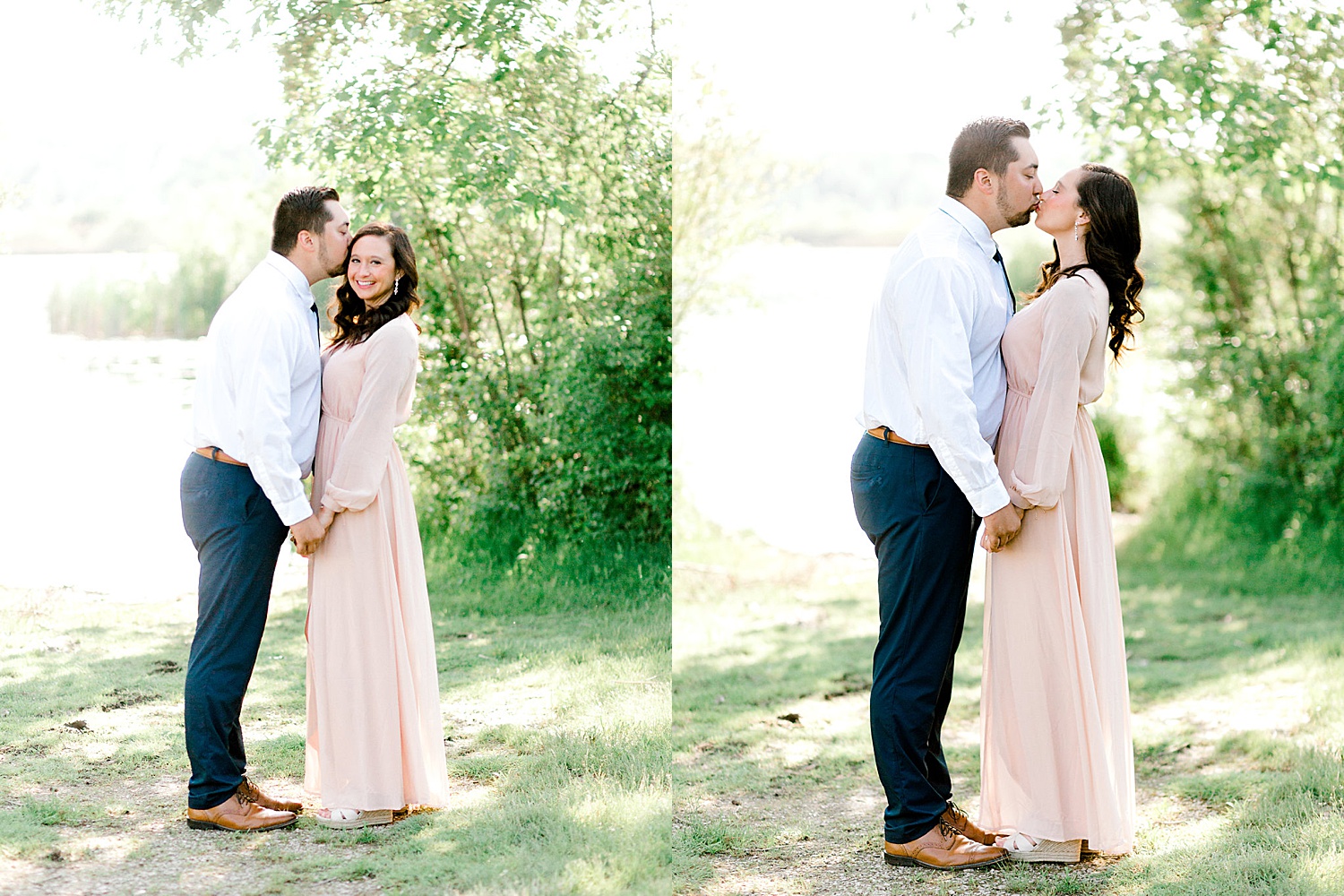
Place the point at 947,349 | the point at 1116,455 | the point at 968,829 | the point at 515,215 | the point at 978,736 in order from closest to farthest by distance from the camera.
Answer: the point at 947,349
the point at 968,829
the point at 515,215
the point at 978,736
the point at 1116,455

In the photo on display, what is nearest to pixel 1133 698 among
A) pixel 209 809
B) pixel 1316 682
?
pixel 1316 682

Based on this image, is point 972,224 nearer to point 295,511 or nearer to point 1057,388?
point 1057,388

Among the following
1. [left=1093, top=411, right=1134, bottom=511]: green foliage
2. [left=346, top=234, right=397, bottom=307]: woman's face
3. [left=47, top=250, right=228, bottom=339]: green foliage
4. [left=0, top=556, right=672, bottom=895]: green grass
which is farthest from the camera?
[left=1093, top=411, right=1134, bottom=511]: green foliage

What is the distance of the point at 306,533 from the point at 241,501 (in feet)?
0.66

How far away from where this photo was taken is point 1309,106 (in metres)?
6.74

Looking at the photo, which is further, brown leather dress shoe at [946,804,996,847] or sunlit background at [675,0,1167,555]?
sunlit background at [675,0,1167,555]

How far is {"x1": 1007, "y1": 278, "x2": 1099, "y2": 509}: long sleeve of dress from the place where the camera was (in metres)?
3.34

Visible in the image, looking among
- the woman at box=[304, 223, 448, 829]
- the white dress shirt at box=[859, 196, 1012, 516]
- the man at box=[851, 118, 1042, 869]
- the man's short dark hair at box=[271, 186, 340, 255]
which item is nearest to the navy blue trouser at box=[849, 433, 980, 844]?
the man at box=[851, 118, 1042, 869]

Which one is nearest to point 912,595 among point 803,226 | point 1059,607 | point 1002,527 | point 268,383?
point 1002,527

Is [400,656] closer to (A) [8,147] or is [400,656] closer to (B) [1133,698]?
(A) [8,147]

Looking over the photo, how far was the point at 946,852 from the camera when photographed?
3.46 metres

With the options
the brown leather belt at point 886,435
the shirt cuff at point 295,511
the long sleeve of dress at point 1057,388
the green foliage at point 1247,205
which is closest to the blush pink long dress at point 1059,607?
the long sleeve of dress at point 1057,388

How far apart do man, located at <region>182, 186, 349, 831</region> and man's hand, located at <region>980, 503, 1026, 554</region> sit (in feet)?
5.71

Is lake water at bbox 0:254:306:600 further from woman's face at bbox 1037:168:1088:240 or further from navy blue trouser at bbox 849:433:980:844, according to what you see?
woman's face at bbox 1037:168:1088:240
